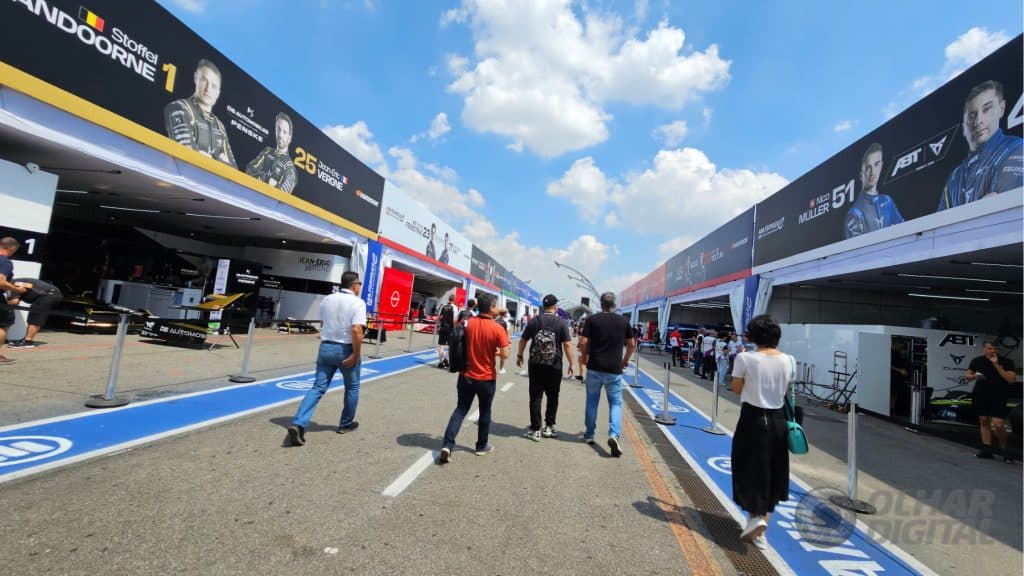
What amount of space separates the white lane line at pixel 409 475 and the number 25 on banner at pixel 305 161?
1398cm

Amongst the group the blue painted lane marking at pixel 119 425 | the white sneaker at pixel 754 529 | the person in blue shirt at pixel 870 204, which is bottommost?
the blue painted lane marking at pixel 119 425

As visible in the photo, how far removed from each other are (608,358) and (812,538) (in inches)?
94.4

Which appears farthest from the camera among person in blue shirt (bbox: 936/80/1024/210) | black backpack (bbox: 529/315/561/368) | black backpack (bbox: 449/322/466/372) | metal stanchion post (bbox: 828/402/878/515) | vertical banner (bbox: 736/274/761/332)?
vertical banner (bbox: 736/274/761/332)

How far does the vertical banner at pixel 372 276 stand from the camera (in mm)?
19297

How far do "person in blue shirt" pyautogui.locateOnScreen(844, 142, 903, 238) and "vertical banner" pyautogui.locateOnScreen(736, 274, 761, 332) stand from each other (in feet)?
16.4

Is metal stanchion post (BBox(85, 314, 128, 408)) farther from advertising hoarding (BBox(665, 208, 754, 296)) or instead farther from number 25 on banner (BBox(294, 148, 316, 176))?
advertising hoarding (BBox(665, 208, 754, 296))

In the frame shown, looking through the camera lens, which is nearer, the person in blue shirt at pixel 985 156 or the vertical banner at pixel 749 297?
the person in blue shirt at pixel 985 156

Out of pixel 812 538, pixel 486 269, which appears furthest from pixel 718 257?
pixel 486 269

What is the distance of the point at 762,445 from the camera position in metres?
3.12

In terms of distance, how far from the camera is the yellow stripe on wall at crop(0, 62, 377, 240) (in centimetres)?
721

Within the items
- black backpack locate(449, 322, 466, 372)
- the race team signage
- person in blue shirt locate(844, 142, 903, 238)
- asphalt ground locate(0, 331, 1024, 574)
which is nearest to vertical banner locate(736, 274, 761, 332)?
person in blue shirt locate(844, 142, 903, 238)

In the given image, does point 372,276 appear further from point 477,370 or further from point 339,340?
point 477,370

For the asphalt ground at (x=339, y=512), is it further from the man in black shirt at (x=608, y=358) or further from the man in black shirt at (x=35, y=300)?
the man in black shirt at (x=35, y=300)

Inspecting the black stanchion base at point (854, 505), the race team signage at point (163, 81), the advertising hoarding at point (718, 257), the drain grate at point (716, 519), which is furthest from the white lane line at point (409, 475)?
the advertising hoarding at point (718, 257)
